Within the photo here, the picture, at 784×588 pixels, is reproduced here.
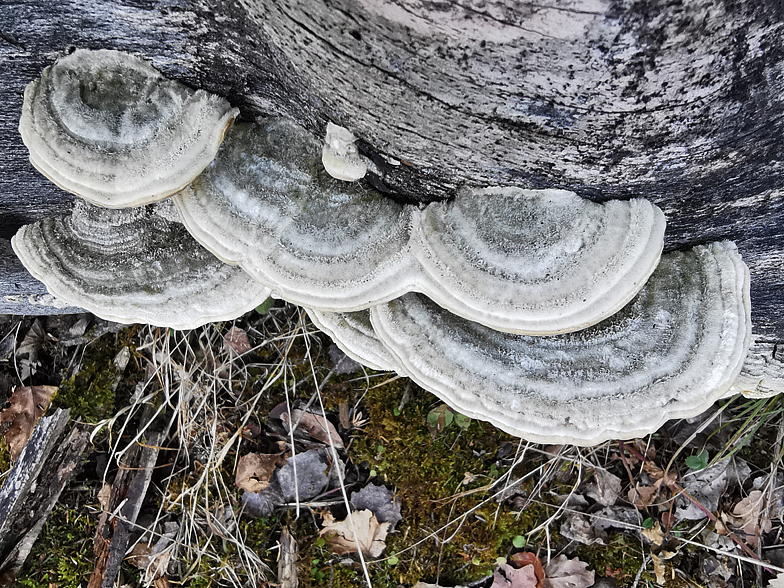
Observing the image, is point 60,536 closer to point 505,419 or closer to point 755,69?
point 505,419

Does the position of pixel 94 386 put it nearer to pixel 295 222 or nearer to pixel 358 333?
pixel 358 333

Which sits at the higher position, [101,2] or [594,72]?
[594,72]

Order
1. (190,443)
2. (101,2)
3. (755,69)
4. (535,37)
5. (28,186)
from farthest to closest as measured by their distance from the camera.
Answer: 1. (190,443)
2. (28,186)
3. (101,2)
4. (755,69)
5. (535,37)

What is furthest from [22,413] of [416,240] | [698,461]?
[698,461]

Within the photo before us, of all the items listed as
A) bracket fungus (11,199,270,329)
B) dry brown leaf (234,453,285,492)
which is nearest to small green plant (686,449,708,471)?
dry brown leaf (234,453,285,492)

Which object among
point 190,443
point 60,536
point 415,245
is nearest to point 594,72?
point 415,245

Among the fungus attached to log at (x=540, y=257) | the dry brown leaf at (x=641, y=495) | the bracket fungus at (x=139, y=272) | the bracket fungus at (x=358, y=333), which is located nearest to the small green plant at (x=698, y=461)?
the dry brown leaf at (x=641, y=495)
